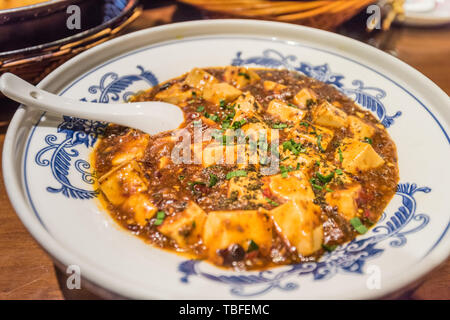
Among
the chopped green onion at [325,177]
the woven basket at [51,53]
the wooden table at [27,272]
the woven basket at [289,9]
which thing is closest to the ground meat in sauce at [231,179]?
the chopped green onion at [325,177]

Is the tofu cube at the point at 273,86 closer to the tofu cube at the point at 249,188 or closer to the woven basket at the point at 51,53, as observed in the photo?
the tofu cube at the point at 249,188

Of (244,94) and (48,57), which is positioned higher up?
(48,57)

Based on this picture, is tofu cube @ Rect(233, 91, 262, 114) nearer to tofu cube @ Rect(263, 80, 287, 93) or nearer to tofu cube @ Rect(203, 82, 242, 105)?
tofu cube @ Rect(203, 82, 242, 105)

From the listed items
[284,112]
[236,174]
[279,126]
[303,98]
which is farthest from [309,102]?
[236,174]
